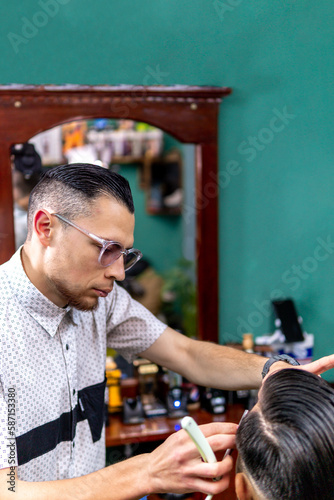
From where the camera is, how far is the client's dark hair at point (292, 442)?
3.49 ft

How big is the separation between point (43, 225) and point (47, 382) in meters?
0.50

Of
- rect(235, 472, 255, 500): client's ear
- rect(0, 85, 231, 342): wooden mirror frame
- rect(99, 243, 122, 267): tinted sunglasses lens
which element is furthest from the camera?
rect(0, 85, 231, 342): wooden mirror frame

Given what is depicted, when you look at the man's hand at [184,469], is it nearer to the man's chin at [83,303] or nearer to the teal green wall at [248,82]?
the man's chin at [83,303]

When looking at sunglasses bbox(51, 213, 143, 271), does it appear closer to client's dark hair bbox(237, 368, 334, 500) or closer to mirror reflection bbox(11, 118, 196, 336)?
client's dark hair bbox(237, 368, 334, 500)

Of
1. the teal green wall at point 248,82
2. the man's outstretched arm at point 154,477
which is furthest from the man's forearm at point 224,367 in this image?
the teal green wall at point 248,82

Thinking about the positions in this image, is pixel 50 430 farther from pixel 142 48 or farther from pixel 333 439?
pixel 142 48

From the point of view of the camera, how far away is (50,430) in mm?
1612

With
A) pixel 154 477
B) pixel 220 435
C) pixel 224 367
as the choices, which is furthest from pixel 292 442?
pixel 224 367

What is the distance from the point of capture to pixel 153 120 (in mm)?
2445

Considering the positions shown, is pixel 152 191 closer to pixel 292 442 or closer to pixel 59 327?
pixel 59 327

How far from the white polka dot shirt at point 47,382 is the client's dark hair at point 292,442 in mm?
651

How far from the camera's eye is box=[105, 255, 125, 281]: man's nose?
5.07 ft

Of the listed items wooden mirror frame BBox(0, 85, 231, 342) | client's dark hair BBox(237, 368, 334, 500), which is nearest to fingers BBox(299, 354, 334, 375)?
client's dark hair BBox(237, 368, 334, 500)

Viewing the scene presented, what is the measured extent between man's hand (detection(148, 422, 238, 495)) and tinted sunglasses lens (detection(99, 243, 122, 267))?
56 centimetres
